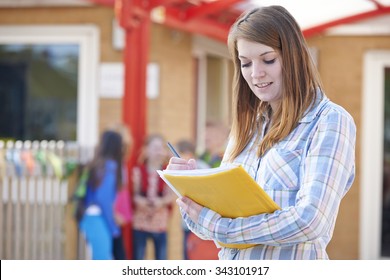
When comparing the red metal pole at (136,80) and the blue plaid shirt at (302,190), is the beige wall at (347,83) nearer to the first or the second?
the red metal pole at (136,80)

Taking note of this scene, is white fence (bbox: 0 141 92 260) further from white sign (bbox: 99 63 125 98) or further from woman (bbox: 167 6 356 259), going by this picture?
woman (bbox: 167 6 356 259)

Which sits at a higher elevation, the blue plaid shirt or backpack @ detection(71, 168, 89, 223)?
the blue plaid shirt

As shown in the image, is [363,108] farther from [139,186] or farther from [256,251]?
[256,251]

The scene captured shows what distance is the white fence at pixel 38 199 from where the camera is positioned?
7227 mm

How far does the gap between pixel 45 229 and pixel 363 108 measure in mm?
3866

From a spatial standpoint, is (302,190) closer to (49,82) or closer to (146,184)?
(146,184)

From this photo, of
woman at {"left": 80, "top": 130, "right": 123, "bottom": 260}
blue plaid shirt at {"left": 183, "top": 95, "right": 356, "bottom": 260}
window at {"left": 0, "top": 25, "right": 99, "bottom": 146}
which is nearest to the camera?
blue plaid shirt at {"left": 183, "top": 95, "right": 356, "bottom": 260}

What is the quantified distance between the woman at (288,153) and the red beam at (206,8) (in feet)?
16.3

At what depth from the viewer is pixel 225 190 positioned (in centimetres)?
199

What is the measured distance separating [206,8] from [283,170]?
18.0 feet

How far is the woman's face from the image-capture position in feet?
6.64

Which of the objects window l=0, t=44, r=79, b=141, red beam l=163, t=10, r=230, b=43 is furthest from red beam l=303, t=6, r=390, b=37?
window l=0, t=44, r=79, b=141

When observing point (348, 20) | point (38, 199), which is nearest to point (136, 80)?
point (38, 199)
